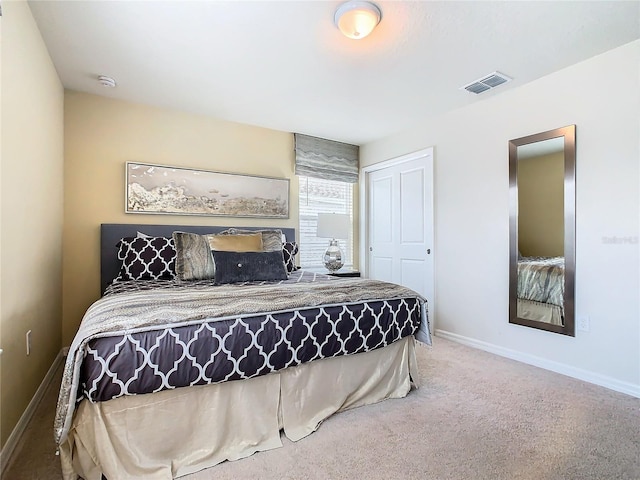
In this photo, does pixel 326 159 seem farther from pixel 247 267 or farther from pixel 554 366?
pixel 554 366

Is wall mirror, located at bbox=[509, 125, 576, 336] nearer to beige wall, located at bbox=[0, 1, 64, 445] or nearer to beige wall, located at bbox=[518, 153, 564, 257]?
beige wall, located at bbox=[518, 153, 564, 257]

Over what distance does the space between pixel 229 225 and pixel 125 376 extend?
260cm

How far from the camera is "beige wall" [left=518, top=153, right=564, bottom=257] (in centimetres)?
278

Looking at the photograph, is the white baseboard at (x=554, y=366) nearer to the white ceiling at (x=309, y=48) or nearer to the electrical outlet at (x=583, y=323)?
the electrical outlet at (x=583, y=323)

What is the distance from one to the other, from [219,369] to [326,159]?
11.3ft

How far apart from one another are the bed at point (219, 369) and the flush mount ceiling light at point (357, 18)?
1.58 metres

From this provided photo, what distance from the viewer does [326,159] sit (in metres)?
4.55

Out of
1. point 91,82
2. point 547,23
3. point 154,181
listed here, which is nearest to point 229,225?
point 154,181

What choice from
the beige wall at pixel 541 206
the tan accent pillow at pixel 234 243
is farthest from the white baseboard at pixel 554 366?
the tan accent pillow at pixel 234 243

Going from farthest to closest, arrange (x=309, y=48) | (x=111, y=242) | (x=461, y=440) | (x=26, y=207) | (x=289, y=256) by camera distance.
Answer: (x=289, y=256), (x=111, y=242), (x=309, y=48), (x=26, y=207), (x=461, y=440)

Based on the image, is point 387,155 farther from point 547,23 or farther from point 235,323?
point 235,323

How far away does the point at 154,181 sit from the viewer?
11.4 ft

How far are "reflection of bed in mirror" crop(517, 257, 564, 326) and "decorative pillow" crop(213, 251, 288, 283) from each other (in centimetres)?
205

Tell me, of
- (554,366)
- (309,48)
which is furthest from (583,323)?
(309,48)
